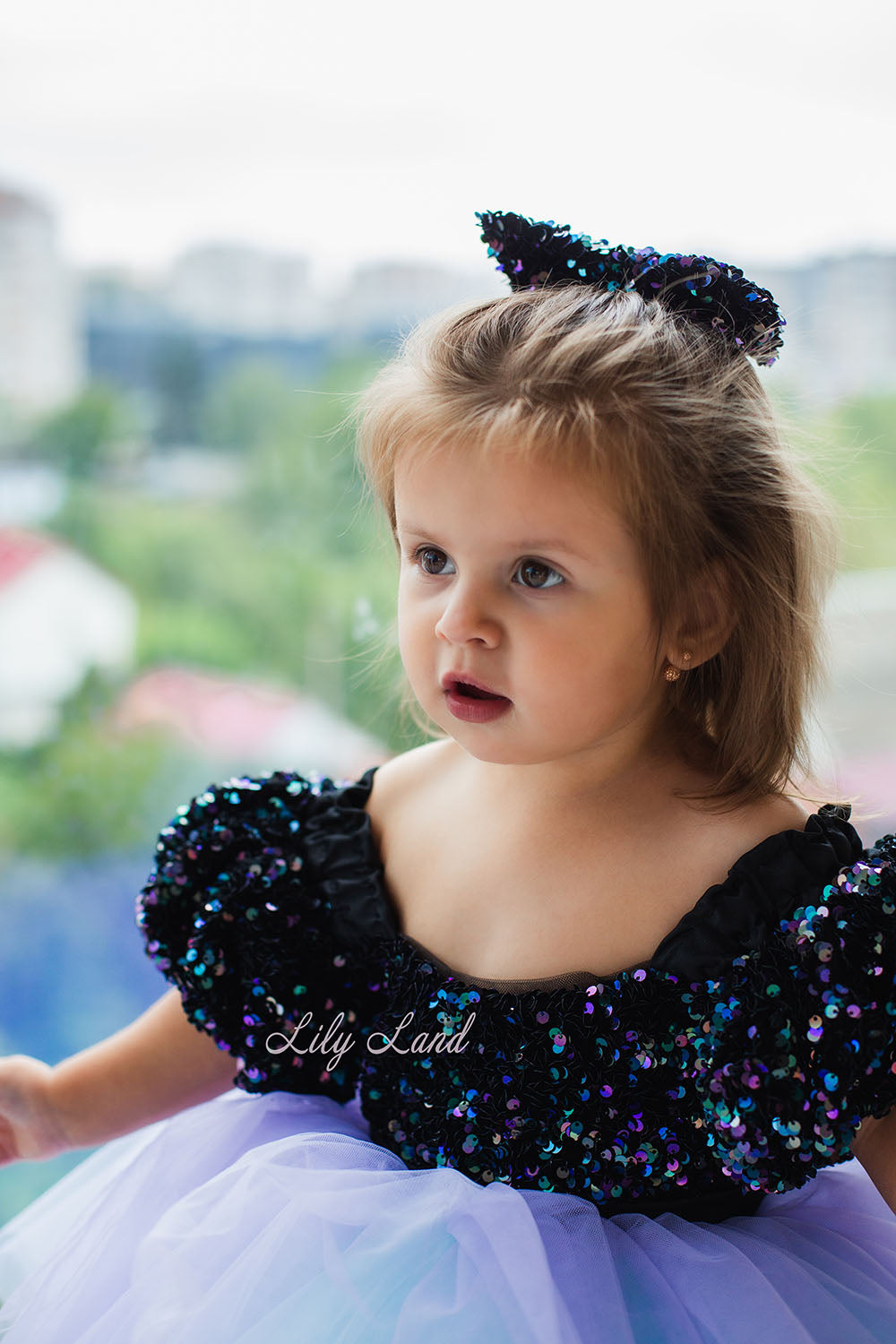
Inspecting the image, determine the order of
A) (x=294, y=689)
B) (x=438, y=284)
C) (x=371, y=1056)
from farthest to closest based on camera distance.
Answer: (x=294, y=689)
(x=438, y=284)
(x=371, y=1056)

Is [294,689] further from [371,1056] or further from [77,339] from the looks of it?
[371,1056]

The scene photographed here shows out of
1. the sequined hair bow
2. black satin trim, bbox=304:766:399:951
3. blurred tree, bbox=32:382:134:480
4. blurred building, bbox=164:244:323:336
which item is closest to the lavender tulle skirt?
black satin trim, bbox=304:766:399:951

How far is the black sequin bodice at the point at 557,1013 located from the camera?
0.70 meters

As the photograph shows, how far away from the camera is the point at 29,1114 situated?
2.95 feet

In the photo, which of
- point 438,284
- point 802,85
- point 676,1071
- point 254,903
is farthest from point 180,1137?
point 802,85

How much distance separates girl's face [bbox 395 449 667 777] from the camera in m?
0.72

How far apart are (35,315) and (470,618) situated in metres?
0.92

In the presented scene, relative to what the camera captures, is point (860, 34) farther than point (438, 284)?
No

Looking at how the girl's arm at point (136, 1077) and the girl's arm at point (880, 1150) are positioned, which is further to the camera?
the girl's arm at point (136, 1077)

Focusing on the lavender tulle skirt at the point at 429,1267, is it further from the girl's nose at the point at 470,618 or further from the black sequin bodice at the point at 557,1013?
the girl's nose at the point at 470,618

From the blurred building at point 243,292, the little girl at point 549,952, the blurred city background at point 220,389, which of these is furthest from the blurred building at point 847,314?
the little girl at point 549,952

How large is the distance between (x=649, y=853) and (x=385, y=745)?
2.39 feet

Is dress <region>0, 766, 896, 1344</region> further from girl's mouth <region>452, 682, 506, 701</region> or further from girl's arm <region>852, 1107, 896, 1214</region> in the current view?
girl's mouth <region>452, 682, 506, 701</region>

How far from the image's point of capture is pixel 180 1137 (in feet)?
2.89
